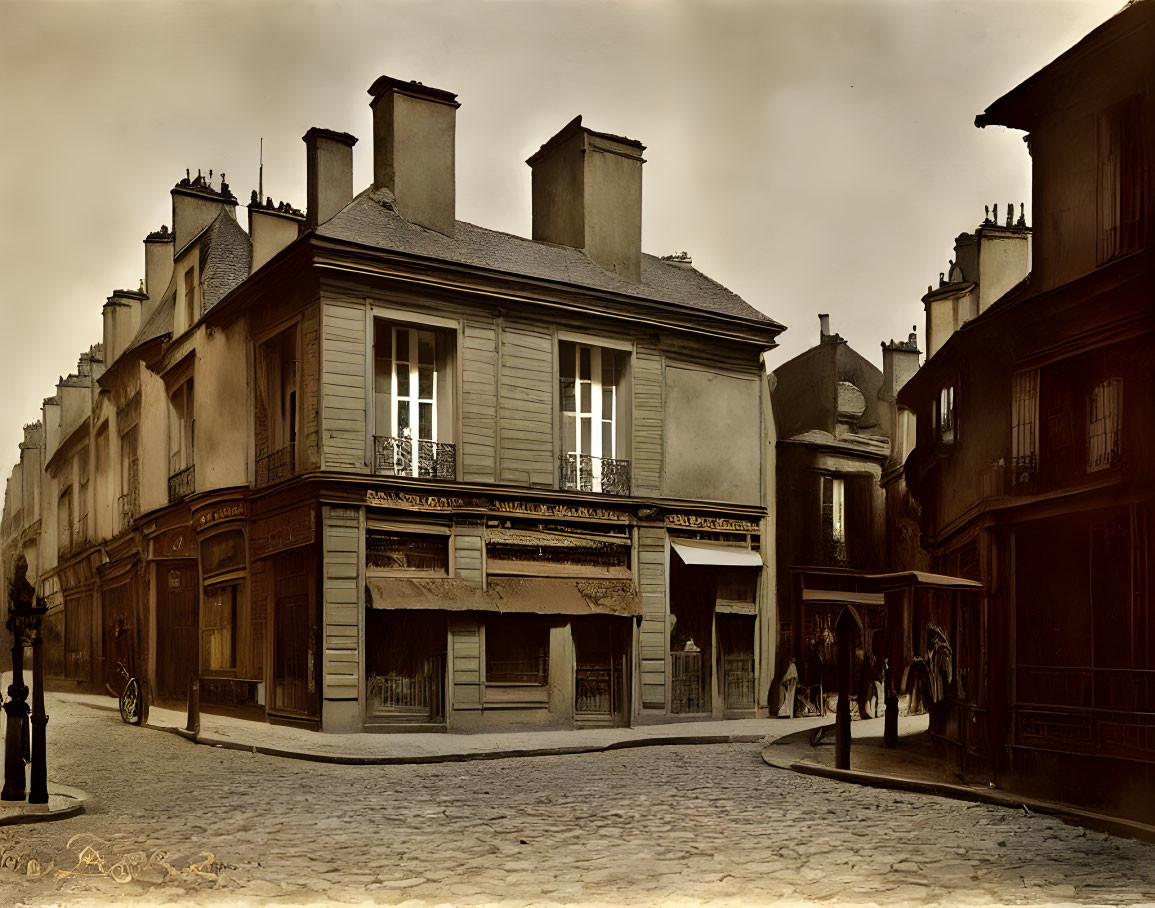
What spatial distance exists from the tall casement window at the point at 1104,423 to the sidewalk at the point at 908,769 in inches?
74.3

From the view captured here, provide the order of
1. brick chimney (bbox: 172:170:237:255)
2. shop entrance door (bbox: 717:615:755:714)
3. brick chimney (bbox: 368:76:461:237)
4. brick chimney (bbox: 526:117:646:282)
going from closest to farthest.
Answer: brick chimney (bbox: 172:170:237:255) < brick chimney (bbox: 368:76:461:237) < brick chimney (bbox: 526:117:646:282) < shop entrance door (bbox: 717:615:755:714)

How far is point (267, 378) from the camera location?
9.70 m

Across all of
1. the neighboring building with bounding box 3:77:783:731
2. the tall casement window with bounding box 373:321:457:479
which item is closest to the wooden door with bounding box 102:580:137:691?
the neighboring building with bounding box 3:77:783:731

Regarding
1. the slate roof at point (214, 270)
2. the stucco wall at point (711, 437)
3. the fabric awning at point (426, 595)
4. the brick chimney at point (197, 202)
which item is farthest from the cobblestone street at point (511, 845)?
the stucco wall at point (711, 437)

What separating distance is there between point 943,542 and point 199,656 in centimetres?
515

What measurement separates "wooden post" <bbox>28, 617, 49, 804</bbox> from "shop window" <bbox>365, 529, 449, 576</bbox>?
16.9ft

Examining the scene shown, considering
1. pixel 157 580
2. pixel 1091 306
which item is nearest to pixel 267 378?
pixel 157 580

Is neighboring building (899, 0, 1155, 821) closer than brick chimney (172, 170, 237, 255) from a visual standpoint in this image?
Yes

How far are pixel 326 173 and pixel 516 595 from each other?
18.0 feet

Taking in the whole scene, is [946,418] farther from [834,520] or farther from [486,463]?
[486,463]

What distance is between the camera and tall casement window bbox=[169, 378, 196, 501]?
832 centimetres

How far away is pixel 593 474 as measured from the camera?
12703 mm

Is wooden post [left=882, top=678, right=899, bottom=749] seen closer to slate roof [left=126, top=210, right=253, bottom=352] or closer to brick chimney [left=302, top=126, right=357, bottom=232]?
brick chimney [left=302, top=126, right=357, bottom=232]

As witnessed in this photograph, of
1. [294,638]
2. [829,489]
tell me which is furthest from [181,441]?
[829,489]
